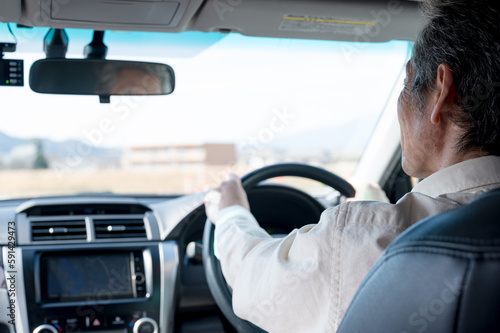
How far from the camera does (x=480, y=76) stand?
1.40 meters

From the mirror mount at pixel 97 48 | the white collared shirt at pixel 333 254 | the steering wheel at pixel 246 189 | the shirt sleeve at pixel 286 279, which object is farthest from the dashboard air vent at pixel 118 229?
the white collared shirt at pixel 333 254

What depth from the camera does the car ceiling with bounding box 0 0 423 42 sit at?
2.10m

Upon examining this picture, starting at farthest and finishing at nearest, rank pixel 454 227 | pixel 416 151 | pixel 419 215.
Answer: pixel 416 151 < pixel 419 215 < pixel 454 227

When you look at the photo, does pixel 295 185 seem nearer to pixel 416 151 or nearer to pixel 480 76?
pixel 416 151

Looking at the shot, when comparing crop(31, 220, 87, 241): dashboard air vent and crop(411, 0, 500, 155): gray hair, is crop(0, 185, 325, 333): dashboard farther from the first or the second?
crop(411, 0, 500, 155): gray hair

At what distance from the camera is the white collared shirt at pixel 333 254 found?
1.22 meters

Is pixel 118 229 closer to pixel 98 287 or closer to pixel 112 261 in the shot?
pixel 112 261

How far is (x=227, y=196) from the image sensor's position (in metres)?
2.04

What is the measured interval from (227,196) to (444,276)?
3.87ft

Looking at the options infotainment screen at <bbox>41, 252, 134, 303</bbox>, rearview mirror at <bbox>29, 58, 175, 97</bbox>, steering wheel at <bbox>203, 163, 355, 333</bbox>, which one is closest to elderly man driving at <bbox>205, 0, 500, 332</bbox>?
steering wheel at <bbox>203, 163, 355, 333</bbox>

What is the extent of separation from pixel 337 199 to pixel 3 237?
1486mm

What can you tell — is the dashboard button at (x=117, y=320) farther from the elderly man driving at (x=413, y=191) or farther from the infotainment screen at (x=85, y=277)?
the elderly man driving at (x=413, y=191)

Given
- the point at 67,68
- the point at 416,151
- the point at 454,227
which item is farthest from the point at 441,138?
the point at 67,68

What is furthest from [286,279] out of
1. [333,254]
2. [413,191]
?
[413,191]
